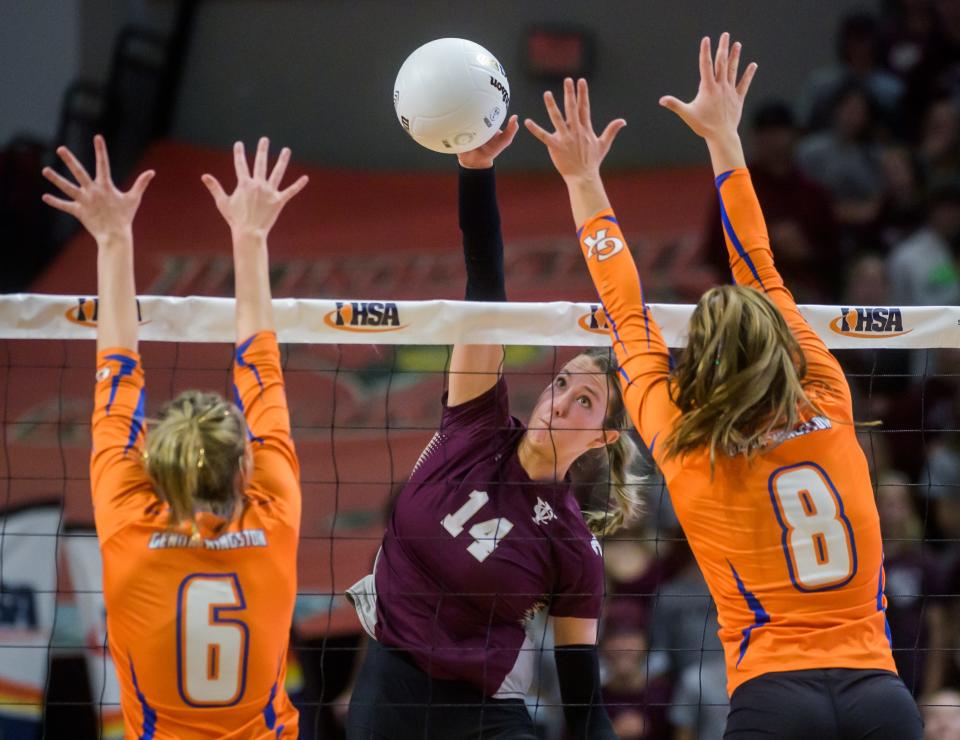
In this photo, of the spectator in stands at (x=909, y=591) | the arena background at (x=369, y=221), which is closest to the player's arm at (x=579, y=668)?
the arena background at (x=369, y=221)

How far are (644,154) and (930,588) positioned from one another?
4.60 meters

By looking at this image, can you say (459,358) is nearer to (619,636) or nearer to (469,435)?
(469,435)

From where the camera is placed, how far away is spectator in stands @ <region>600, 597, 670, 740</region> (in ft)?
21.5

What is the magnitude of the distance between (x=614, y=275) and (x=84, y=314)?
1.55 m

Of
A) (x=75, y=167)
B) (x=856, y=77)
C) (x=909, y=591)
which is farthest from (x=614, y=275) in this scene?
(x=856, y=77)

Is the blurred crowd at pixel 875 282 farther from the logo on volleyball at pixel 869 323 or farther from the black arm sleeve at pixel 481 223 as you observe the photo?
the black arm sleeve at pixel 481 223

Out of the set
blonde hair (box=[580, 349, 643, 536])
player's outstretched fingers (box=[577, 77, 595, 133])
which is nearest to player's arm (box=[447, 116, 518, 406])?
player's outstretched fingers (box=[577, 77, 595, 133])

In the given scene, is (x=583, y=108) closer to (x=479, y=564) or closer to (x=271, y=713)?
(x=479, y=564)

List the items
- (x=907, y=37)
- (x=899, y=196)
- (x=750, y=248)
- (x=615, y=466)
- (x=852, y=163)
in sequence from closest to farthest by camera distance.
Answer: (x=750, y=248) < (x=615, y=466) < (x=899, y=196) < (x=852, y=163) < (x=907, y=37)

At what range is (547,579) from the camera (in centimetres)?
398

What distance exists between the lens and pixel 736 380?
3021 mm

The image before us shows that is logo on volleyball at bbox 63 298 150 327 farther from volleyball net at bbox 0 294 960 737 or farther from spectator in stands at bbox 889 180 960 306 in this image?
spectator in stands at bbox 889 180 960 306

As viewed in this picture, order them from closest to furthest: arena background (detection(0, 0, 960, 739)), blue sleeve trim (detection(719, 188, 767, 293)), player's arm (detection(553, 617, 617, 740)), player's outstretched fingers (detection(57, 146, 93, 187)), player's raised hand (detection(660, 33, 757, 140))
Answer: player's outstretched fingers (detection(57, 146, 93, 187)), blue sleeve trim (detection(719, 188, 767, 293)), player's raised hand (detection(660, 33, 757, 140)), player's arm (detection(553, 617, 617, 740)), arena background (detection(0, 0, 960, 739))

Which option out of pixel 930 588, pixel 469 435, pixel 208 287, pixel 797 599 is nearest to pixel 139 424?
pixel 469 435
